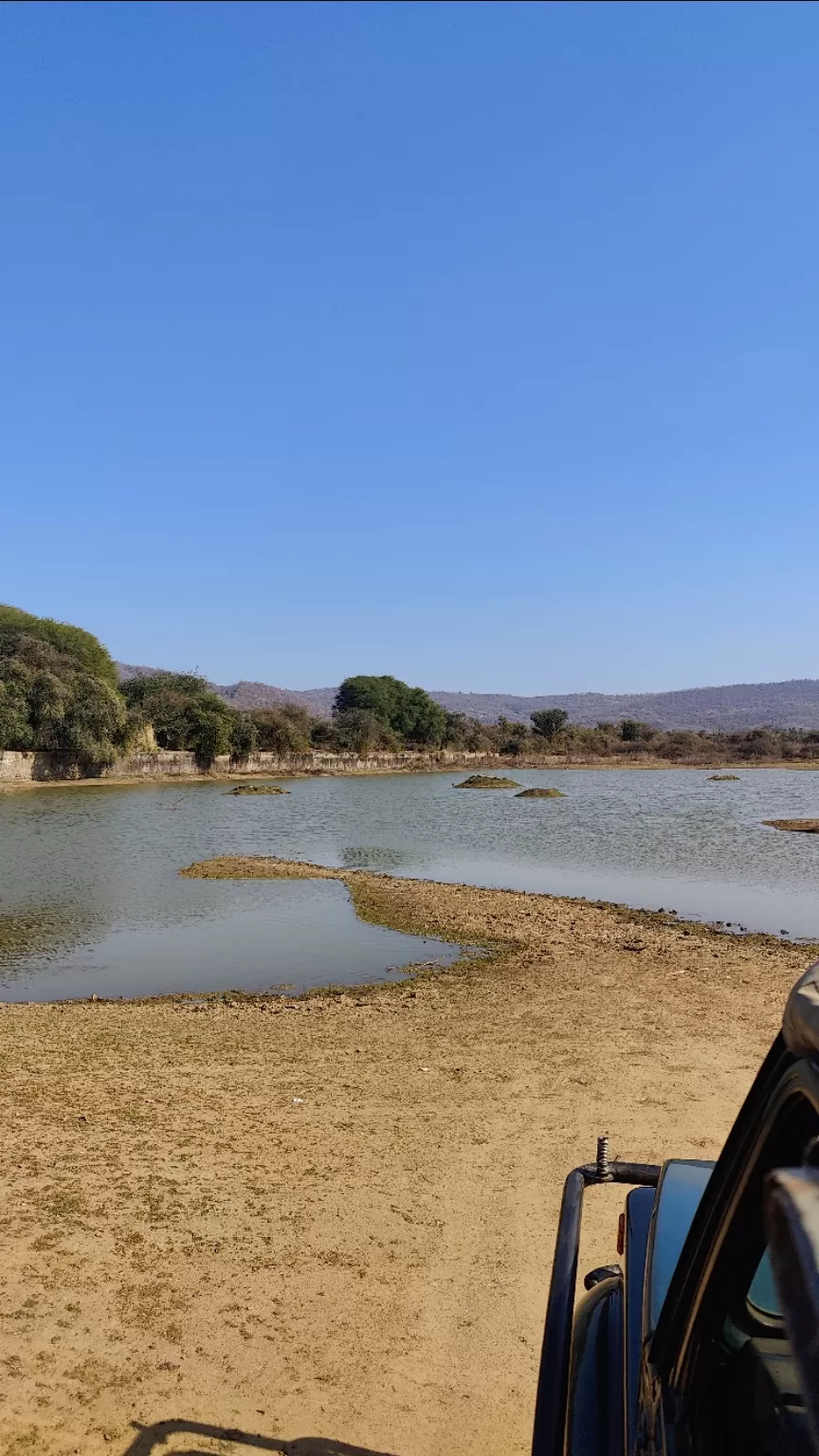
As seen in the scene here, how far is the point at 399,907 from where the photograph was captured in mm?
18875

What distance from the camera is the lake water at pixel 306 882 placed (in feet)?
46.7

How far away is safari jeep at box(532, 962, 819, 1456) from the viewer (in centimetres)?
131

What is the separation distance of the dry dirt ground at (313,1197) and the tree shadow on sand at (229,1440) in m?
0.01

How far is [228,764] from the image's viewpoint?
273 feet

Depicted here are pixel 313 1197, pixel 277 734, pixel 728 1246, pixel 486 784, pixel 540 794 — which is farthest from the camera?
pixel 277 734

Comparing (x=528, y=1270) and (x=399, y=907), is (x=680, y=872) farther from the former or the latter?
(x=528, y=1270)

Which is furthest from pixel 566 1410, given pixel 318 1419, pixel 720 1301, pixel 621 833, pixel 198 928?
pixel 621 833

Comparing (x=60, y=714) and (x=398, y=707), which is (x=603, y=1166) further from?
(x=398, y=707)

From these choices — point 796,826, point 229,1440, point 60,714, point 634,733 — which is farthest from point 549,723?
point 229,1440

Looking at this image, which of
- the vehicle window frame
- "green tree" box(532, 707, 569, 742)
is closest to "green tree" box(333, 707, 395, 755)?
"green tree" box(532, 707, 569, 742)

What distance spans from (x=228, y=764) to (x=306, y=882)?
61362mm

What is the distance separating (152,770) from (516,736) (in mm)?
56405

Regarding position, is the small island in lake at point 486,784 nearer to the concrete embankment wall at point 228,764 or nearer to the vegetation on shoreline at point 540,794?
the vegetation on shoreline at point 540,794

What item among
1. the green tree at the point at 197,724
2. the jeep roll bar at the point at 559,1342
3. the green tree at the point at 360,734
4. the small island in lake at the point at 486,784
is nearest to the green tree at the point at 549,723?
the green tree at the point at 360,734
